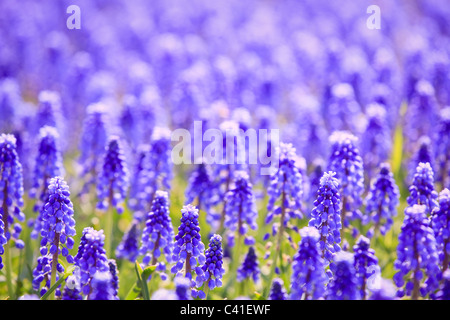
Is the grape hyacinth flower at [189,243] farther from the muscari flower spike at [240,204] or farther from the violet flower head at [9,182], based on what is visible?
the violet flower head at [9,182]

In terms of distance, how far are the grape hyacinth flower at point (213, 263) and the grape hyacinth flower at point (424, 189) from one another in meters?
2.60

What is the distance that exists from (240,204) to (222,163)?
1.41 metres

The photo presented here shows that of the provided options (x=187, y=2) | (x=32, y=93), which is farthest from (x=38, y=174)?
(x=187, y=2)

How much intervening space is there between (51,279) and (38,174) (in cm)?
221

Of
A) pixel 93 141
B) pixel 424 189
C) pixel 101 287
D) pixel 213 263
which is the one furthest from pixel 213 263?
pixel 93 141

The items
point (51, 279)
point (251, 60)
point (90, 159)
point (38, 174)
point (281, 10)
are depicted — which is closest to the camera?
point (51, 279)

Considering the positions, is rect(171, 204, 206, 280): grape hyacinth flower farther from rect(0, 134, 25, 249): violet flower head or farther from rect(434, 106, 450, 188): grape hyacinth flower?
rect(434, 106, 450, 188): grape hyacinth flower

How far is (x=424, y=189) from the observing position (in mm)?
6801

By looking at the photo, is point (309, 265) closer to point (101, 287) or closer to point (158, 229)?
point (158, 229)

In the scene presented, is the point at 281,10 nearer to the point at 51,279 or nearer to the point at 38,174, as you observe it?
the point at 38,174

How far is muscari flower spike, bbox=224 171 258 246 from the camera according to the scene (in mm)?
7441

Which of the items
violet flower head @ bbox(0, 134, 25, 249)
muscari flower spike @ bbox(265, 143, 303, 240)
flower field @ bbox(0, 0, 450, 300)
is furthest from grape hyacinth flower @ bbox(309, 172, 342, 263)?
violet flower head @ bbox(0, 134, 25, 249)
